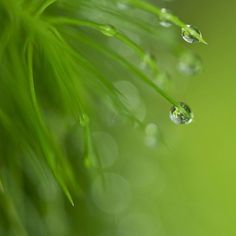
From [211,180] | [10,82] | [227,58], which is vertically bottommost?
[10,82]

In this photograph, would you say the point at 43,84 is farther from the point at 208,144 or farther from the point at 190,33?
the point at 208,144

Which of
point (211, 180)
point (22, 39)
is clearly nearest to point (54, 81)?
point (22, 39)

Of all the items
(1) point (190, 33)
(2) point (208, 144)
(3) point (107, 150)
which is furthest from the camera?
(2) point (208, 144)

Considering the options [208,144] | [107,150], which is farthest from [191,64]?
[208,144]

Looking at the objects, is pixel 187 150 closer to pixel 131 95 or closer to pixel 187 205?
pixel 187 205

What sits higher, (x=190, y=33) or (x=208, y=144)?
(x=208, y=144)

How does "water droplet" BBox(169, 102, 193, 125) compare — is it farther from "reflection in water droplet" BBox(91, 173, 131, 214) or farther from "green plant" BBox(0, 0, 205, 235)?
"reflection in water droplet" BBox(91, 173, 131, 214)

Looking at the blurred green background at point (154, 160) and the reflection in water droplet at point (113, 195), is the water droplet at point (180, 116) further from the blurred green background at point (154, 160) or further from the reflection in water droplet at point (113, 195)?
the reflection in water droplet at point (113, 195)

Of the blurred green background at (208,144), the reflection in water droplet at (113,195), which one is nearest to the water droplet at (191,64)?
the reflection in water droplet at (113,195)

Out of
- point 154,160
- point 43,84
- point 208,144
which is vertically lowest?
point 43,84
